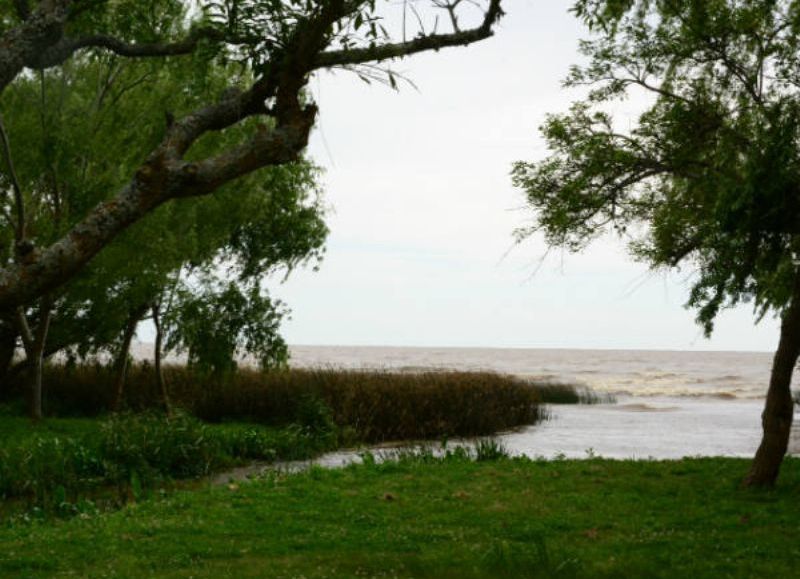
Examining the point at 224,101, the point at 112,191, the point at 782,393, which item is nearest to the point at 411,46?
the point at 224,101

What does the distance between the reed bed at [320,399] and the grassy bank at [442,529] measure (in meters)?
11.8

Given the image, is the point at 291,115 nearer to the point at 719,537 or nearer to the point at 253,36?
the point at 253,36

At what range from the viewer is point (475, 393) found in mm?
30438

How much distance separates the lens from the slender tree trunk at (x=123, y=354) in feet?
91.4

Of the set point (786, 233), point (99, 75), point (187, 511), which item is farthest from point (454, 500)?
point (99, 75)

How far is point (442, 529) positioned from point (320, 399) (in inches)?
639

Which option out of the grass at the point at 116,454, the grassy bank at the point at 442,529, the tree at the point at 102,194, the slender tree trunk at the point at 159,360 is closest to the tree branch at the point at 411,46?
the grassy bank at the point at 442,529

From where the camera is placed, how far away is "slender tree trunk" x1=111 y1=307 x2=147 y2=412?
27859 millimetres

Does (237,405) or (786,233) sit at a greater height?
(786,233)

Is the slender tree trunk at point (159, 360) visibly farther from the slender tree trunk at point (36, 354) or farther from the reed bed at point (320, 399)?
the slender tree trunk at point (36, 354)

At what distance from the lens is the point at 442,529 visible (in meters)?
11.5

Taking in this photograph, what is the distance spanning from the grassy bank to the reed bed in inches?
464

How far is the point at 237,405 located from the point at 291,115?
2233cm

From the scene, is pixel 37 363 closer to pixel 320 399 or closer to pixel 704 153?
pixel 320 399
